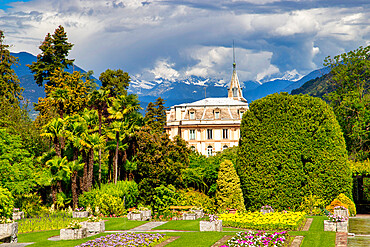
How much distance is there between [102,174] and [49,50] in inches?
1009

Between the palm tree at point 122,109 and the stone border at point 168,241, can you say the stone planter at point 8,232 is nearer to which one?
the stone border at point 168,241

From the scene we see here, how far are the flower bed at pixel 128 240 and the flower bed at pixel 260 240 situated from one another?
3.49 meters

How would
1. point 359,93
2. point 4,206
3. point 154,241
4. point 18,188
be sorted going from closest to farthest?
1. point 154,241
2. point 4,206
3. point 18,188
4. point 359,93

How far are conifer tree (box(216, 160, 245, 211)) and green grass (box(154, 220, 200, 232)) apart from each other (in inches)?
210

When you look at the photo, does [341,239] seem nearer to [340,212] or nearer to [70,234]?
[340,212]

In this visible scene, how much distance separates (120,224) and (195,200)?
9.02 metres

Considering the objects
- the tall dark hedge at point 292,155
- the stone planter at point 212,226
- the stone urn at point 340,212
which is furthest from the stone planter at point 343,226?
the tall dark hedge at point 292,155

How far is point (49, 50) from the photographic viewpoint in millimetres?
57500

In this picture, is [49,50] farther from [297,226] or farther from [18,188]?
[297,226]

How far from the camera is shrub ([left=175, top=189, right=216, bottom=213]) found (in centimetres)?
3272

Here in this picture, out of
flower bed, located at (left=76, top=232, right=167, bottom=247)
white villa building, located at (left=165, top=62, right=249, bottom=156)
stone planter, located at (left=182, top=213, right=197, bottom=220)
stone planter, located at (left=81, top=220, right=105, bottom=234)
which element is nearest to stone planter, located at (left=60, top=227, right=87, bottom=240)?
flower bed, located at (left=76, top=232, right=167, bottom=247)

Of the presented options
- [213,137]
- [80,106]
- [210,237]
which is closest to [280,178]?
[210,237]

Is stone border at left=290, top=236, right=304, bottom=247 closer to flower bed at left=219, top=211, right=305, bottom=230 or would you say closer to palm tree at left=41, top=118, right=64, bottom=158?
flower bed at left=219, top=211, right=305, bottom=230

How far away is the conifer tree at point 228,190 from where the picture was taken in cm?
3161
